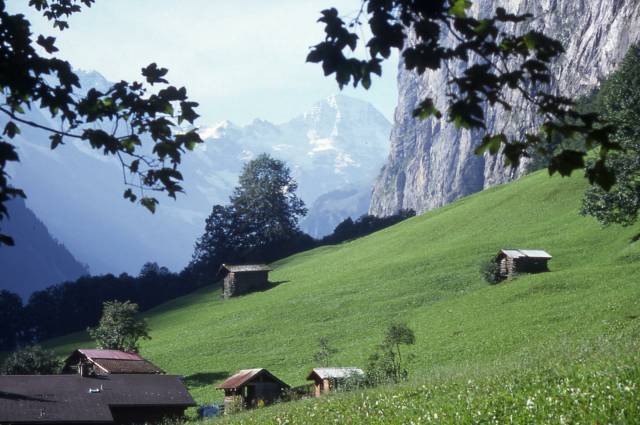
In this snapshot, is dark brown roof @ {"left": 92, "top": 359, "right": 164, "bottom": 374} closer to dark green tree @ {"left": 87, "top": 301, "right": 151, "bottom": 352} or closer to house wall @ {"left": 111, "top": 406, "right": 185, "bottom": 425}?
house wall @ {"left": 111, "top": 406, "right": 185, "bottom": 425}

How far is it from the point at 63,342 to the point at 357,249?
137 ft

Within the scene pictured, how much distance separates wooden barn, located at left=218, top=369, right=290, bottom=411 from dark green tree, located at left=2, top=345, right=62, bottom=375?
2447 cm

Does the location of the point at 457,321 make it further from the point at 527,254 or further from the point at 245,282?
the point at 245,282

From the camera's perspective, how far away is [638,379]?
16281 mm

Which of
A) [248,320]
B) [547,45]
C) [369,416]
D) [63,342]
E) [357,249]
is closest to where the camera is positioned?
[547,45]

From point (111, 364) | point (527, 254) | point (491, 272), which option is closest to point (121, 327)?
point (111, 364)

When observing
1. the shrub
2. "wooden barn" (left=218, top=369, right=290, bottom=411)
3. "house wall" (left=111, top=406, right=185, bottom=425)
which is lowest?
"house wall" (left=111, top=406, right=185, bottom=425)

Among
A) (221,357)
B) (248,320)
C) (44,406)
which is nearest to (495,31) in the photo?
(44,406)

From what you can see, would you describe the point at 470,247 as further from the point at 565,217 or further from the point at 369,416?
the point at 369,416

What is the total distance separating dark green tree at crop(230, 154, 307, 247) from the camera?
5925 inches

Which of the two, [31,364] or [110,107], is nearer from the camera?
[110,107]

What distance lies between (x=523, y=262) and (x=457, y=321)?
1165 centimetres

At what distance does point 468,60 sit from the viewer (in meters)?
7.56

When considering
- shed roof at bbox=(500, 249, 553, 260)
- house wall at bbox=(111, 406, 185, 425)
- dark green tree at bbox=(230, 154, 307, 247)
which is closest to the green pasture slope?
shed roof at bbox=(500, 249, 553, 260)
